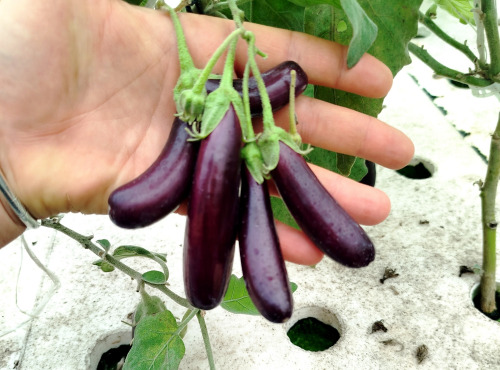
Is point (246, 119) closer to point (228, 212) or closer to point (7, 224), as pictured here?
point (228, 212)

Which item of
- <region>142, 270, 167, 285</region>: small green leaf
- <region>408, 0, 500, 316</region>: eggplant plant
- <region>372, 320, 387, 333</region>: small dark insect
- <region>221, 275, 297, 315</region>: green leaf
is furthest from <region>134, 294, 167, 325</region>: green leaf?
<region>408, 0, 500, 316</region>: eggplant plant

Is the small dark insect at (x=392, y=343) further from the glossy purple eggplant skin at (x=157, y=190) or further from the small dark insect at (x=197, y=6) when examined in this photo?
the small dark insect at (x=197, y=6)

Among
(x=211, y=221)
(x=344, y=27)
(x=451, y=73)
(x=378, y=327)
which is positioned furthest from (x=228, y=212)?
(x=378, y=327)

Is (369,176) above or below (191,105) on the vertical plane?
below

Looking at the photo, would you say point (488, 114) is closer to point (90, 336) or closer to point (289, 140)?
point (289, 140)

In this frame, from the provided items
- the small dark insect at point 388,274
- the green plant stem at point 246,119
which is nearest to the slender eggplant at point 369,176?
the small dark insect at point 388,274

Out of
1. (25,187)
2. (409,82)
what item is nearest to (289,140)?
(25,187)
